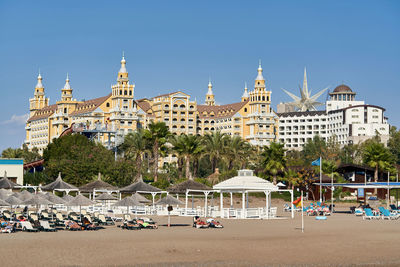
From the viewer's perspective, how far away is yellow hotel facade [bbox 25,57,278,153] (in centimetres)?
15012

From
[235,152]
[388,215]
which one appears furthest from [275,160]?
[388,215]

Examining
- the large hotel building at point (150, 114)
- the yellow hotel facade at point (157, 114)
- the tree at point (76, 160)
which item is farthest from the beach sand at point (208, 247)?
the yellow hotel facade at point (157, 114)

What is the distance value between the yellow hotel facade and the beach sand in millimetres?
105662

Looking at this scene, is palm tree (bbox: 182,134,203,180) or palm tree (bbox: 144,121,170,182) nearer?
palm tree (bbox: 182,134,203,180)

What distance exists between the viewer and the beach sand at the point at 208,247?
2684 cm

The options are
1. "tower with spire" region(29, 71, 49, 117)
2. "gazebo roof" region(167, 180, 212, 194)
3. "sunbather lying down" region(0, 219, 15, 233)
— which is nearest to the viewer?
"sunbather lying down" region(0, 219, 15, 233)

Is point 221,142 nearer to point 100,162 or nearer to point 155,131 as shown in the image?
point 155,131

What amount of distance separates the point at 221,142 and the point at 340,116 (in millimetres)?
105350

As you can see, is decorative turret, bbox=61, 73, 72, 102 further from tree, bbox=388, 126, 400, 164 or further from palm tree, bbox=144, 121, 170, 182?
palm tree, bbox=144, 121, 170, 182

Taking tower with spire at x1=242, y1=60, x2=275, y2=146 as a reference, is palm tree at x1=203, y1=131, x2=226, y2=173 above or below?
below

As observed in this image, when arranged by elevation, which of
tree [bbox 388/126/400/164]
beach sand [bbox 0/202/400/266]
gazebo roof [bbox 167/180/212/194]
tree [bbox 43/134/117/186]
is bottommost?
beach sand [bbox 0/202/400/266]

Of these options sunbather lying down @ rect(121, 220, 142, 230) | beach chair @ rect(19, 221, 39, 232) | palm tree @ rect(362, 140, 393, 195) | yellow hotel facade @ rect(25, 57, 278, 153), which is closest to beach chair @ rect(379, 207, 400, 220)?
sunbather lying down @ rect(121, 220, 142, 230)

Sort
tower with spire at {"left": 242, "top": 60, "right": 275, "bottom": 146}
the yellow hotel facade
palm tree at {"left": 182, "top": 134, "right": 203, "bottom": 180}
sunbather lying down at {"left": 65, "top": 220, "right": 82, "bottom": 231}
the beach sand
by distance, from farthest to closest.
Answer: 1. tower with spire at {"left": 242, "top": 60, "right": 275, "bottom": 146}
2. the yellow hotel facade
3. palm tree at {"left": 182, "top": 134, "right": 203, "bottom": 180}
4. sunbather lying down at {"left": 65, "top": 220, "right": 82, "bottom": 231}
5. the beach sand

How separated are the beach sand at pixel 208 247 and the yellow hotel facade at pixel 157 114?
347ft
